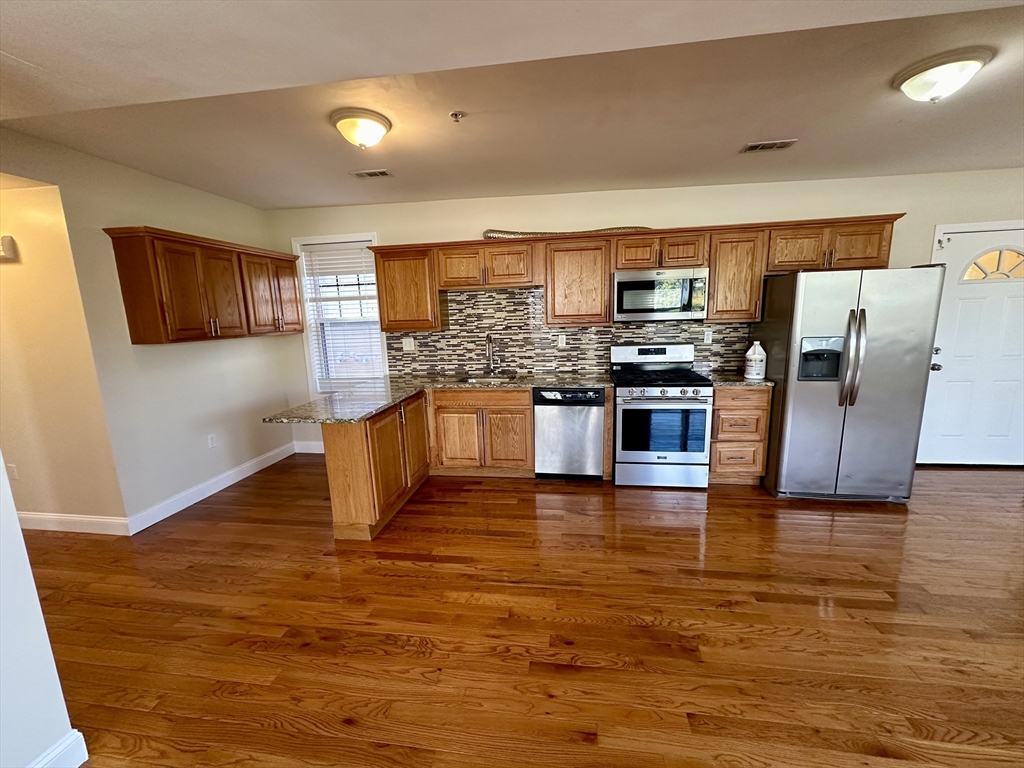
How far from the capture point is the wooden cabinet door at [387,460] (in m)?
2.72

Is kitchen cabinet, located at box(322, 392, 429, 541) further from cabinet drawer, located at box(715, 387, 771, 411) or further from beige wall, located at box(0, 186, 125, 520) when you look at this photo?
cabinet drawer, located at box(715, 387, 771, 411)

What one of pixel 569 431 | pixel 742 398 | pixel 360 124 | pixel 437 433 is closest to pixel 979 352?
pixel 742 398

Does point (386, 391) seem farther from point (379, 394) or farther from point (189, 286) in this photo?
point (189, 286)

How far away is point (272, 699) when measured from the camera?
62.6 inches

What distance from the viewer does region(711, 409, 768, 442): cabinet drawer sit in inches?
132

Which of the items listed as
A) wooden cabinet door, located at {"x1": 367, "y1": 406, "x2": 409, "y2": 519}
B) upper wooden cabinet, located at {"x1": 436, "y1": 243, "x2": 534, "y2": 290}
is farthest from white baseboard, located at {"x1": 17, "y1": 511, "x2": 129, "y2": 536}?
upper wooden cabinet, located at {"x1": 436, "y1": 243, "x2": 534, "y2": 290}

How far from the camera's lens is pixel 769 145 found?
110 inches

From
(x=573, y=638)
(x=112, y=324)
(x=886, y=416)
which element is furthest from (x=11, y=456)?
(x=886, y=416)

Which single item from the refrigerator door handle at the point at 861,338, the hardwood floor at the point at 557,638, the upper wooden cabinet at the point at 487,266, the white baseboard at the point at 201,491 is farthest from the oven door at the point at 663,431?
the white baseboard at the point at 201,491

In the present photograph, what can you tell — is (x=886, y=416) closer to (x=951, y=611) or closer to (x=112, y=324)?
(x=951, y=611)

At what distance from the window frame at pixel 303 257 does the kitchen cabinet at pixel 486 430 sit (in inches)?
43.1

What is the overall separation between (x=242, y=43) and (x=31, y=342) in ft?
9.85

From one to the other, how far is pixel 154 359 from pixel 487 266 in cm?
277

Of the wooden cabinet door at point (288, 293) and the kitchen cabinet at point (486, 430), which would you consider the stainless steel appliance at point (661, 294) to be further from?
the wooden cabinet door at point (288, 293)
